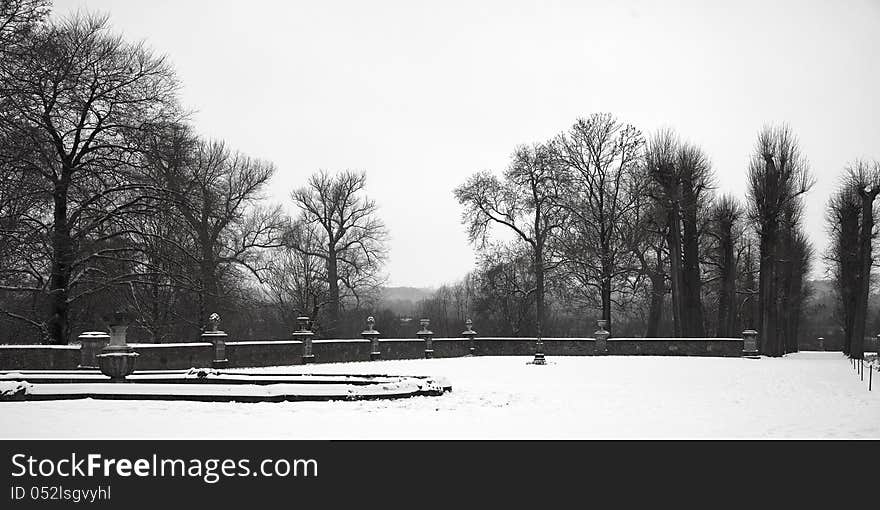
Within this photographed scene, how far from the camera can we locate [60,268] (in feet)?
84.1

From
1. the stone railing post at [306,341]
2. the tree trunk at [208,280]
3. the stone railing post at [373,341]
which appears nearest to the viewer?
the tree trunk at [208,280]

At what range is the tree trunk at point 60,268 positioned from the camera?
24453 mm

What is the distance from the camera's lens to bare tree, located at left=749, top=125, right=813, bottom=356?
37.3 metres

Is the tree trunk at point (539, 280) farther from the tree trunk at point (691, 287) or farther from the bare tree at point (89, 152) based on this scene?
the bare tree at point (89, 152)

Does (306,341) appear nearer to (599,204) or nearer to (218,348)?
(218,348)

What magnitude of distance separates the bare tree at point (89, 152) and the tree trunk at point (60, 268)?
29mm

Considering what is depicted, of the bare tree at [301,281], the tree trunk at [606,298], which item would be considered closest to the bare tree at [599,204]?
the tree trunk at [606,298]

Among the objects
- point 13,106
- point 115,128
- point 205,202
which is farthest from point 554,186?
point 13,106

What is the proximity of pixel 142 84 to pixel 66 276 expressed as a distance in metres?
6.87

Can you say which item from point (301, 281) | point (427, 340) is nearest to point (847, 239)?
point (427, 340)

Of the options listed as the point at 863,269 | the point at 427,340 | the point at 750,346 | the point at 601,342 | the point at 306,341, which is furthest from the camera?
the point at 601,342

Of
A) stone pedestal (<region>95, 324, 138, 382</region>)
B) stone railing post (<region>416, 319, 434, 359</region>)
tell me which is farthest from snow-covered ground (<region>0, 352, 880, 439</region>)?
stone railing post (<region>416, 319, 434, 359</region>)

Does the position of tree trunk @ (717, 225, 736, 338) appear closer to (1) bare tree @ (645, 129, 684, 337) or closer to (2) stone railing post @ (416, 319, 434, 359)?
(1) bare tree @ (645, 129, 684, 337)

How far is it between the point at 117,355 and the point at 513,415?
9318 mm
